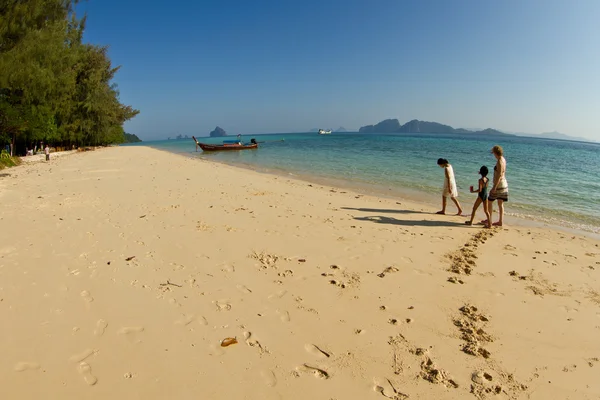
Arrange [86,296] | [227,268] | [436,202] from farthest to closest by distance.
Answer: [436,202] < [227,268] < [86,296]

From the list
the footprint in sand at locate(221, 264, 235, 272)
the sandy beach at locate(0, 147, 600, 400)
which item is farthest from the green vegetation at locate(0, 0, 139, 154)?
the footprint in sand at locate(221, 264, 235, 272)

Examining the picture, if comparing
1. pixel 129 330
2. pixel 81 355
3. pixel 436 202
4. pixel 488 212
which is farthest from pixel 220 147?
pixel 81 355

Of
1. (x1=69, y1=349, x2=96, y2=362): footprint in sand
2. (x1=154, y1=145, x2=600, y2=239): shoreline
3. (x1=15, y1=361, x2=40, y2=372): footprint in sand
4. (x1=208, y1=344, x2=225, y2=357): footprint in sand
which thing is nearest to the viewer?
(x1=15, y1=361, x2=40, y2=372): footprint in sand

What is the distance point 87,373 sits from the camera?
257 centimetres

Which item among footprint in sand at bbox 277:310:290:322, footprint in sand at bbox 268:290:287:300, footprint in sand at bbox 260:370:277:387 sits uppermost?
footprint in sand at bbox 268:290:287:300

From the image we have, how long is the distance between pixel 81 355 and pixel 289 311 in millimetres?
2030

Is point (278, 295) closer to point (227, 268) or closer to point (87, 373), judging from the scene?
point (227, 268)

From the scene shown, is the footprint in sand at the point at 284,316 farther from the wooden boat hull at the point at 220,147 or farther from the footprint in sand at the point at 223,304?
the wooden boat hull at the point at 220,147

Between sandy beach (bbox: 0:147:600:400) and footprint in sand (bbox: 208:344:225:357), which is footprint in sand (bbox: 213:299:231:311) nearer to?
sandy beach (bbox: 0:147:600:400)

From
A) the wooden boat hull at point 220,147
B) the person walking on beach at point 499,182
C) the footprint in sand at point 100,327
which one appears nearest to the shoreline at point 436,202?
the person walking on beach at point 499,182

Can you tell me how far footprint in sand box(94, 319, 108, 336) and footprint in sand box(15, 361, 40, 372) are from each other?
0.50 metres

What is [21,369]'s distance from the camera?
258 cm

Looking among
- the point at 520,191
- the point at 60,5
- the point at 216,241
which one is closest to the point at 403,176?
the point at 520,191

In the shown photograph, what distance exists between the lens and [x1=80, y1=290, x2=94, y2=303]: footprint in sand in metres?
3.67
